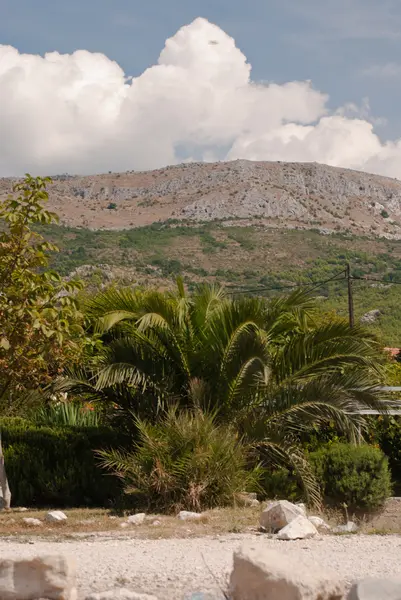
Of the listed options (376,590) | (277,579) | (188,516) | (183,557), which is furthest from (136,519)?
(376,590)

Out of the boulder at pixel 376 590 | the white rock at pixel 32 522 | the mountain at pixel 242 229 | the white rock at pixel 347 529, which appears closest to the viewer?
the boulder at pixel 376 590

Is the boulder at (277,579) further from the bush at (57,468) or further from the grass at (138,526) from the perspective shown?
the bush at (57,468)

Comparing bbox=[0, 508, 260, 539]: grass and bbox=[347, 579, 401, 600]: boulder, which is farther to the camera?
bbox=[0, 508, 260, 539]: grass

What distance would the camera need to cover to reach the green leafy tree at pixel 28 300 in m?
10.1

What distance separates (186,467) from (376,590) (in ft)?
18.6

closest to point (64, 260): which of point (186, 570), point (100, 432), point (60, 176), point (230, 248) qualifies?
point (230, 248)

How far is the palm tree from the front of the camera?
1188cm

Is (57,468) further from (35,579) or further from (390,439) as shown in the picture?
(35,579)

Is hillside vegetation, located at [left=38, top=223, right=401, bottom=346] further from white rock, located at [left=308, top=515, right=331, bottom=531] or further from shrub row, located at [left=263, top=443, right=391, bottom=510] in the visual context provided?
white rock, located at [left=308, top=515, right=331, bottom=531]

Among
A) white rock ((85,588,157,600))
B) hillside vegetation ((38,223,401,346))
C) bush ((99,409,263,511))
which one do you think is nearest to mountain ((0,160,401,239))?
hillside vegetation ((38,223,401,346))

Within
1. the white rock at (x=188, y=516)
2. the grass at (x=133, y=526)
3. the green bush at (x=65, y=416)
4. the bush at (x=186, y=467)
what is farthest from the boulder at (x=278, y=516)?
the green bush at (x=65, y=416)

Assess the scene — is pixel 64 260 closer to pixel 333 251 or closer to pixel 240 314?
pixel 333 251

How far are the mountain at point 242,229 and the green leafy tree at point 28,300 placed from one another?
91.7 ft

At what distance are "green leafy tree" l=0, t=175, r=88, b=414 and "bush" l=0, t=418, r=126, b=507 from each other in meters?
1.76
